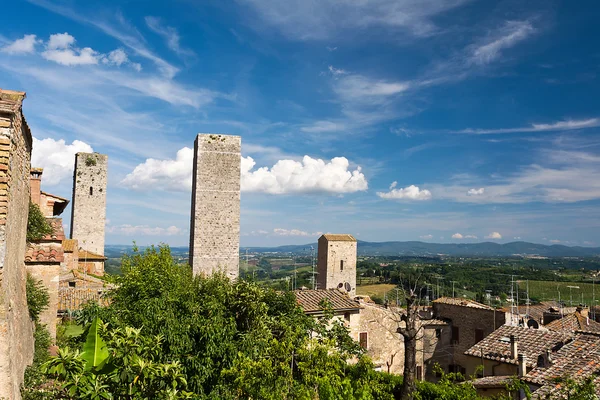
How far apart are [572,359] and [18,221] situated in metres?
17.2

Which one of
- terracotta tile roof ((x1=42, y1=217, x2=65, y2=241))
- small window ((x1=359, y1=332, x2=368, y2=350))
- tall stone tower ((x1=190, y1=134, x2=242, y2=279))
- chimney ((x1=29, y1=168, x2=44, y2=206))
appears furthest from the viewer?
tall stone tower ((x1=190, y1=134, x2=242, y2=279))

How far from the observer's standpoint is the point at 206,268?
74.0 feet

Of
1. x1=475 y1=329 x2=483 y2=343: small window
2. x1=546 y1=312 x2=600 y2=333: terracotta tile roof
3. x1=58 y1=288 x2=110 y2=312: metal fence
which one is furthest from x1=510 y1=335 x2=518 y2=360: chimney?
x1=58 y1=288 x2=110 y2=312: metal fence

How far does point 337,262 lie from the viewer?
3125 cm

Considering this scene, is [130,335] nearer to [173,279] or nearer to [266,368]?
[266,368]

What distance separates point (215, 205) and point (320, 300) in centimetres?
752

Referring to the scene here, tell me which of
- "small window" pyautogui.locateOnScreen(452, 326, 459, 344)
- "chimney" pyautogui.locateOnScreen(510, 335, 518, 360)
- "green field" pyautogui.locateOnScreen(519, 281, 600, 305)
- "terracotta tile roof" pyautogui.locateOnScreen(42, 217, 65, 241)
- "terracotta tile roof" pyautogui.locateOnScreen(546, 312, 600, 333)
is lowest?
"green field" pyautogui.locateOnScreen(519, 281, 600, 305)

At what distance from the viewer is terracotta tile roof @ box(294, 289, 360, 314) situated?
781 inches

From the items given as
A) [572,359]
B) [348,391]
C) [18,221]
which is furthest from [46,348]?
[572,359]

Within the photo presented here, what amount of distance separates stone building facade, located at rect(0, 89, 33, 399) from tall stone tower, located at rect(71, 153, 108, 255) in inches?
1177

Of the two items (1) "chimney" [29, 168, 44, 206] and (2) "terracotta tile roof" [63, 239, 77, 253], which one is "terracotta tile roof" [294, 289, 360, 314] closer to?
(1) "chimney" [29, 168, 44, 206]

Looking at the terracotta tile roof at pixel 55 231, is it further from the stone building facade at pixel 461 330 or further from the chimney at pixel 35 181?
the stone building facade at pixel 461 330

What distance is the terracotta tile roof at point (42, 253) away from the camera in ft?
33.0

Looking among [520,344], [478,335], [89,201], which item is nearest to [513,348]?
[520,344]
